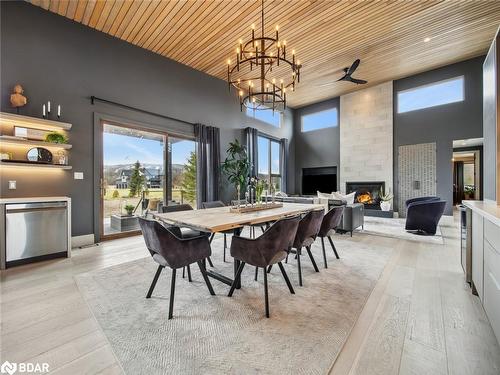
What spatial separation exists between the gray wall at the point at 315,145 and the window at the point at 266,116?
117 centimetres

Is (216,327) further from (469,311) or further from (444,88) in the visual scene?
(444,88)

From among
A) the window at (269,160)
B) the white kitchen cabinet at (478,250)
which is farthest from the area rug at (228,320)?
the window at (269,160)

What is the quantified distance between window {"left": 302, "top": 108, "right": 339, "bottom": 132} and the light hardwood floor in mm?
6474

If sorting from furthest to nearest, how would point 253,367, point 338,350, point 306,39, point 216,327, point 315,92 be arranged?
point 315,92 → point 306,39 → point 216,327 → point 338,350 → point 253,367

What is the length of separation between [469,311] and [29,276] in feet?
14.3

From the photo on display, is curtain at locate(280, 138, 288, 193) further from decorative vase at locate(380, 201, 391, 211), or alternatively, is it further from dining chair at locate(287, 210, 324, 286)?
dining chair at locate(287, 210, 324, 286)

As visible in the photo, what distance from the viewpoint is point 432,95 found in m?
6.29

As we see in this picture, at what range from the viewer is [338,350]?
1.38 metres

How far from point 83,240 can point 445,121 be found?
9.00 m

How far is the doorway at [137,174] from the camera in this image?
4.15 metres

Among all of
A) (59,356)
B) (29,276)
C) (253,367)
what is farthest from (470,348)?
(29,276)

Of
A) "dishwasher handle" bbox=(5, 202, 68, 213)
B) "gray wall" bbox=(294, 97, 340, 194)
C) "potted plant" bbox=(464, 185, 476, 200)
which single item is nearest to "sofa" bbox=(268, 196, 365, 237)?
"gray wall" bbox=(294, 97, 340, 194)

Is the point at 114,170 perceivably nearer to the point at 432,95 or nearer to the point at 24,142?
the point at 24,142

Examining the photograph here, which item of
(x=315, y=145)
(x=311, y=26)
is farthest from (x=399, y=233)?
(x=315, y=145)
